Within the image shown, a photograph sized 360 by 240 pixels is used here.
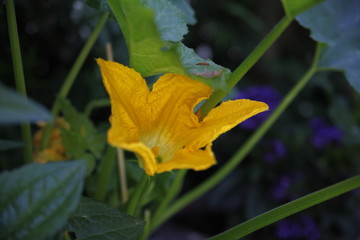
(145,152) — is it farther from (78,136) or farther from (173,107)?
(78,136)

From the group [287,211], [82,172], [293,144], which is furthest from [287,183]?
[82,172]

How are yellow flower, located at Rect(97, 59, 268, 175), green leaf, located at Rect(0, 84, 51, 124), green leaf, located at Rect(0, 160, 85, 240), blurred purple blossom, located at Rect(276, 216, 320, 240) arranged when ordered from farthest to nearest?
blurred purple blossom, located at Rect(276, 216, 320, 240) < yellow flower, located at Rect(97, 59, 268, 175) < green leaf, located at Rect(0, 160, 85, 240) < green leaf, located at Rect(0, 84, 51, 124)

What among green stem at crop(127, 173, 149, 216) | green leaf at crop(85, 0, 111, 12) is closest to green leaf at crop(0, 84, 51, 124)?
green stem at crop(127, 173, 149, 216)

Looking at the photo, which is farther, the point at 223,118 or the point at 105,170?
the point at 105,170

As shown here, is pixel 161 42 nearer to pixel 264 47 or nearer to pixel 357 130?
pixel 264 47

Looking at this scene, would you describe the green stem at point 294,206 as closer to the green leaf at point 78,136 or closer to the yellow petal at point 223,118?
the yellow petal at point 223,118

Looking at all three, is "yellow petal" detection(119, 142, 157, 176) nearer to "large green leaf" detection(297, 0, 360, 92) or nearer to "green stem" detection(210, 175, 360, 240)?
"green stem" detection(210, 175, 360, 240)

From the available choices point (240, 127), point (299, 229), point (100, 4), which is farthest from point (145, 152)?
point (240, 127)
